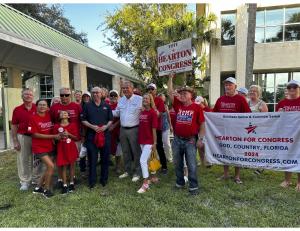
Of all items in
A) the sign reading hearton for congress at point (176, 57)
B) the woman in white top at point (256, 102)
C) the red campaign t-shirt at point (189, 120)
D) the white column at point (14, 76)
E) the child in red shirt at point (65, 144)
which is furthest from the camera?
the white column at point (14, 76)

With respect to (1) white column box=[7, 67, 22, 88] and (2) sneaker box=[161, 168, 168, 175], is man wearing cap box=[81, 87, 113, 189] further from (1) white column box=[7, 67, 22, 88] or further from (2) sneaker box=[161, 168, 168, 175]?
(1) white column box=[7, 67, 22, 88]

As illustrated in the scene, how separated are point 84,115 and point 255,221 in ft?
11.1

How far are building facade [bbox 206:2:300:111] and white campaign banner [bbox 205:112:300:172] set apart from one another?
10.4m

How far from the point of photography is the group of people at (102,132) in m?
4.98

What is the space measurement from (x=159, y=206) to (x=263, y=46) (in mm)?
13423

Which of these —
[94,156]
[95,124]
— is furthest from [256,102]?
[94,156]

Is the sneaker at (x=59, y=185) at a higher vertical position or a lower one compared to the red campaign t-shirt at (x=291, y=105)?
lower

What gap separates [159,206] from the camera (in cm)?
440

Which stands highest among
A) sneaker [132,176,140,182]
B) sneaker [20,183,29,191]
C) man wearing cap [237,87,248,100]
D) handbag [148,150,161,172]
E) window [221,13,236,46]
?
window [221,13,236,46]

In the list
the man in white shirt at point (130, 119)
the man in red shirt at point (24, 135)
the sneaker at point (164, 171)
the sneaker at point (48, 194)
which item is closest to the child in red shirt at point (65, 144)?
the sneaker at point (48, 194)

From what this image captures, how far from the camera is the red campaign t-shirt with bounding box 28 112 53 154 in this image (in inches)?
192

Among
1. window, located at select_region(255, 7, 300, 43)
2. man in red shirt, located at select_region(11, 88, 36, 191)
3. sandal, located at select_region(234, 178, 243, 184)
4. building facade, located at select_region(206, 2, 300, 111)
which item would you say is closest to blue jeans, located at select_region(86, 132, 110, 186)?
→ man in red shirt, located at select_region(11, 88, 36, 191)

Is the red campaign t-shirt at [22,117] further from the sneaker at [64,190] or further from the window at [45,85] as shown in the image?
the window at [45,85]

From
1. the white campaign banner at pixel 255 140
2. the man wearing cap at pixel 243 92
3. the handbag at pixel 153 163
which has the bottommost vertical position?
the handbag at pixel 153 163
